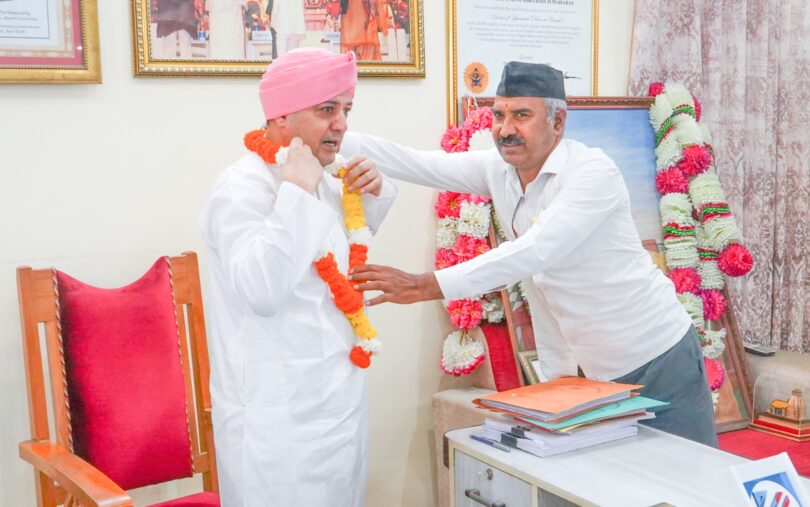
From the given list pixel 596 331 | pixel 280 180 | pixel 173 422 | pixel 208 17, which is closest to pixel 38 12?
pixel 208 17

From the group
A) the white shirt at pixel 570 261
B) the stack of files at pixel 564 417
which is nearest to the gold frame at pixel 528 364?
the white shirt at pixel 570 261

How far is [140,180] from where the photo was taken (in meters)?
2.67

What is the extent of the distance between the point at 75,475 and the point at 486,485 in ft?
3.21

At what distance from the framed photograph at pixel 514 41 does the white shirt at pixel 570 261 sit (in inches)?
25.6

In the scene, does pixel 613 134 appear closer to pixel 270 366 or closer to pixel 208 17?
pixel 208 17

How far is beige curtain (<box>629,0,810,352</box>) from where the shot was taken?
367 centimetres

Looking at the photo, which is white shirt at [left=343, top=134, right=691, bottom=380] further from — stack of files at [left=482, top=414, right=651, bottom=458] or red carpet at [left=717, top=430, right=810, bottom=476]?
red carpet at [left=717, top=430, right=810, bottom=476]

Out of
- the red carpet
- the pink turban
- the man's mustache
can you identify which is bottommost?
the red carpet

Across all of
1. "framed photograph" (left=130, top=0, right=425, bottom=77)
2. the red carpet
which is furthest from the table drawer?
"framed photograph" (left=130, top=0, right=425, bottom=77)

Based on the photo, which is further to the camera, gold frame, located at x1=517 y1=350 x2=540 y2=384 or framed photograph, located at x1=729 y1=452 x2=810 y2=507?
gold frame, located at x1=517 y1=350 x2=540 y2=384

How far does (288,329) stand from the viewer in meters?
1.90

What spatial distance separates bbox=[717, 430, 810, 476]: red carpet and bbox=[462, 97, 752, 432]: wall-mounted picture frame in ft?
0.26

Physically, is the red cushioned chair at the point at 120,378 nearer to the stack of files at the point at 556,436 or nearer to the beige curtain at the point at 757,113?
the stack of files at the point at 556,436

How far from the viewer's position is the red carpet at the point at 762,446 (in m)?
3.00
